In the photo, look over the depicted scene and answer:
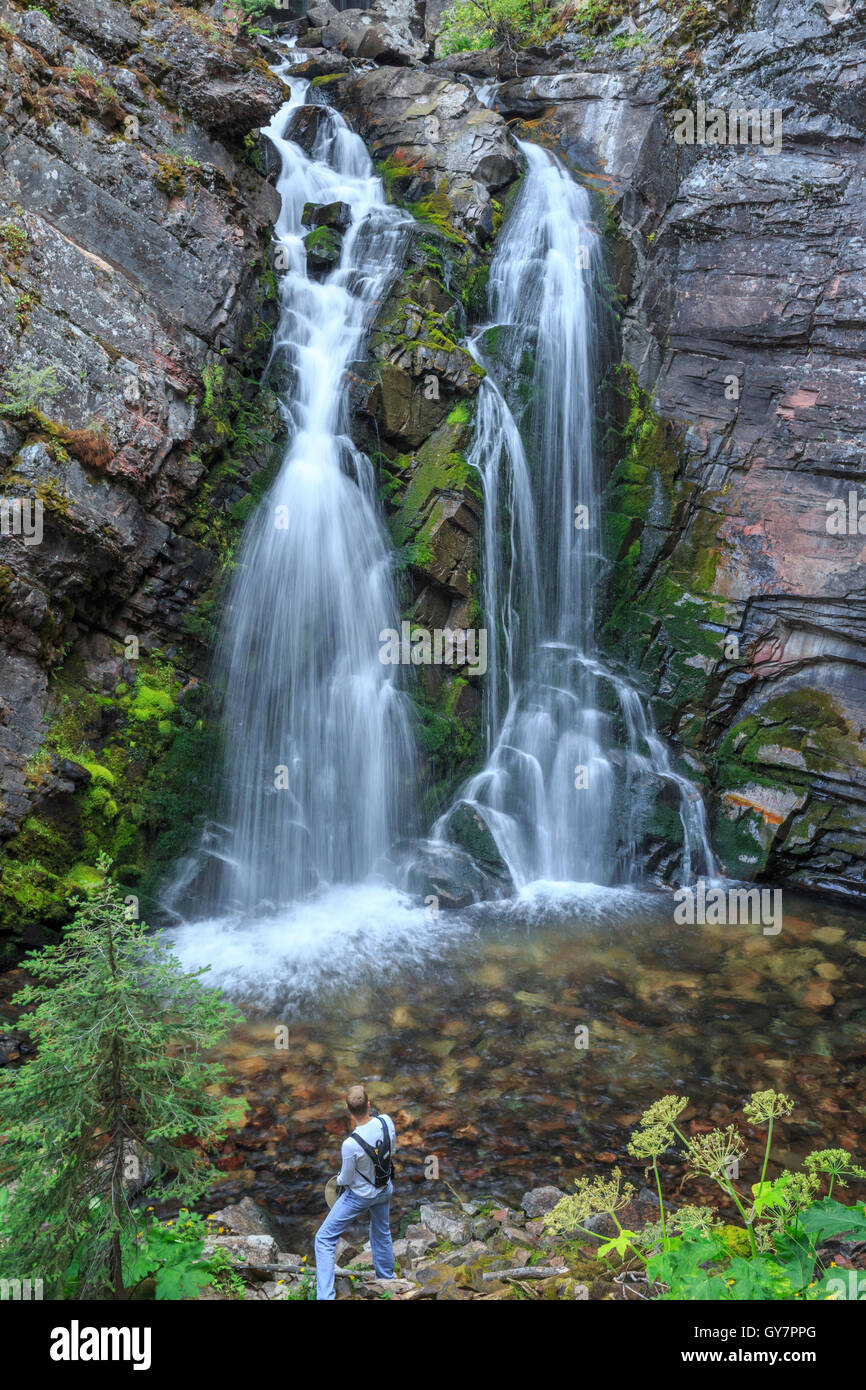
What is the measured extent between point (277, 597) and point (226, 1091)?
5.85 meters

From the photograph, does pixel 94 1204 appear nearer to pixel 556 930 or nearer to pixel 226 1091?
pixel 226 1091

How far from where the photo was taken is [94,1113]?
3.26m

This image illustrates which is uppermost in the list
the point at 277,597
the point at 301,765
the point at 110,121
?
the point at 110,121

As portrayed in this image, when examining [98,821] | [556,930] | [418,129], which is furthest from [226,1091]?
[418,129]

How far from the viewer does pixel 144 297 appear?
9797 mm

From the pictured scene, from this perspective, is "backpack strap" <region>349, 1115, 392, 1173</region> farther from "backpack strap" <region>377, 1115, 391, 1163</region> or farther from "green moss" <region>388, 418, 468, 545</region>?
"green moss" <region>388, 418, 468, 545</region>

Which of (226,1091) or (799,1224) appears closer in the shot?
(799,1224)

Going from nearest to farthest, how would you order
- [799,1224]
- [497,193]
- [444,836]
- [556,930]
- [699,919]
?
[799,1224]
[556,930]
[699,919]
[444,836]
[497,193]

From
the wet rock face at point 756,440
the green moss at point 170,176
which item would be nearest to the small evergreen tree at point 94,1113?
the wet rock face at point 756,440

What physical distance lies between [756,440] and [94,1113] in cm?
1259
